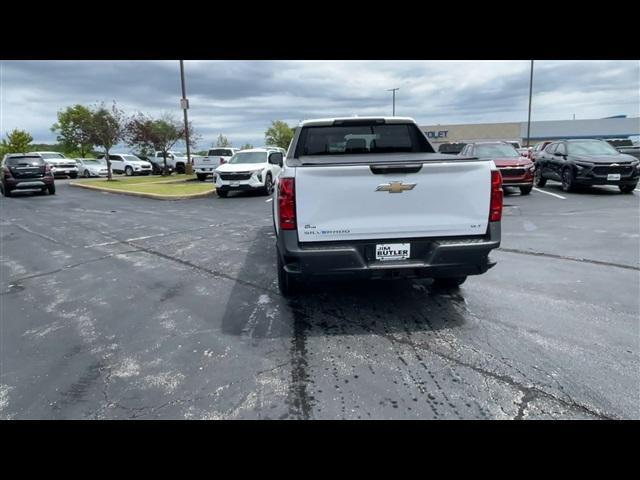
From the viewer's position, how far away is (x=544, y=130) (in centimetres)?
6138

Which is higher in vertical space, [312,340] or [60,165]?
[60,165]

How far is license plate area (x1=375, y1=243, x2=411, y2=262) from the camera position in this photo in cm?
338

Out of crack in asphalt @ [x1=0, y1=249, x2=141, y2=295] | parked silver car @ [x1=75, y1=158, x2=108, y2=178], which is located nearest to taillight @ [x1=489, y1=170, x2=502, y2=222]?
crack in asphalt @ [x1=0, y1=249, x2=141, y2=295]

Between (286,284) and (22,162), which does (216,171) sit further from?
(286,284)

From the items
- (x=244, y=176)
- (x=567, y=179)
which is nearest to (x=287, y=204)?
(x=244, y=176)

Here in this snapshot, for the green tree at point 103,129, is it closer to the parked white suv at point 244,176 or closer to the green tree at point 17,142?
the parked white suv at point 244,176

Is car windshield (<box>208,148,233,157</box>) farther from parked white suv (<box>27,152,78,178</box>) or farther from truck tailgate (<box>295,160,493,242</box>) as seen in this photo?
truck tailgate (<box>295,160,493,242</box>)

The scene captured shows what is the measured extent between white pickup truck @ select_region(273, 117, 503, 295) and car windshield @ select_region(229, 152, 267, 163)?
41.7 feet

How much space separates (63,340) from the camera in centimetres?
355

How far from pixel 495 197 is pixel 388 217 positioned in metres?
0.95

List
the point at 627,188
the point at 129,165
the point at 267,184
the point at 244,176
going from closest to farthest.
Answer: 1. the point at 627,188
2. the point at 244,176
3. the point at 267,184
4. the point at 129,165

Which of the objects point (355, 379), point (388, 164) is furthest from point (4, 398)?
point (388, 164)

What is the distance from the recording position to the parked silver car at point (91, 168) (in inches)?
1219

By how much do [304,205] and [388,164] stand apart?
0.78m
